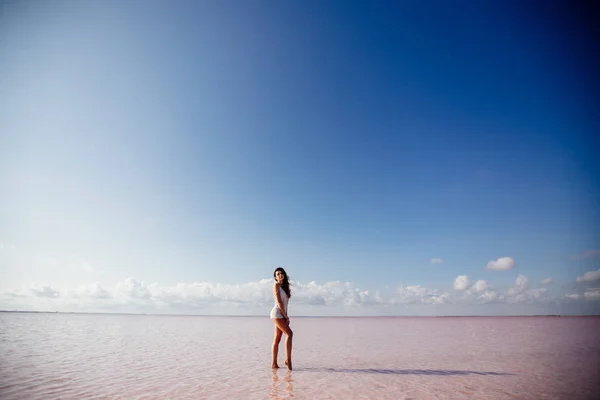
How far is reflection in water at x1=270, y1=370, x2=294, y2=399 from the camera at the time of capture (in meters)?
7.06

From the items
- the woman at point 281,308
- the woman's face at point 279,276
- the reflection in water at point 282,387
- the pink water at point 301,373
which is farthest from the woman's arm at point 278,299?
the pink water at point 301,373

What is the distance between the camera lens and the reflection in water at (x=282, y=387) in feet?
23.2

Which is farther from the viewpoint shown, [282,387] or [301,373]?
[301,373]

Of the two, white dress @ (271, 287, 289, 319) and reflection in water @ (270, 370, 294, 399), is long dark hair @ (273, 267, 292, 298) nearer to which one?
white dress @ (271, 287, 289, 319)

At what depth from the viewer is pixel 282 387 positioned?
7.73 m

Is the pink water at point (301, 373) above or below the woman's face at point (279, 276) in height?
below

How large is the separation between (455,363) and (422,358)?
1292mm

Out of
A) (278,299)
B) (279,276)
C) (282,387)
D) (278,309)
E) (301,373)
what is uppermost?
(279,276)

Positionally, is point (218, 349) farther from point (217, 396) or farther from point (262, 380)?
point (217, 396)

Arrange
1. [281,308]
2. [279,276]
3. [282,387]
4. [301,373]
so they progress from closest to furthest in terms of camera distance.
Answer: [282,387] → [301,373] → [281,308] → [279,276]

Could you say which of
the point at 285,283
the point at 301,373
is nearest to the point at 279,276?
the point at 285,283

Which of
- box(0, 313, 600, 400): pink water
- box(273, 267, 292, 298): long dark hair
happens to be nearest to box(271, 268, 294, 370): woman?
box(273, 267, 292, 298): long dark hair

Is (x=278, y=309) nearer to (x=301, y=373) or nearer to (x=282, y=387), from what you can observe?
(x=301, y=373)

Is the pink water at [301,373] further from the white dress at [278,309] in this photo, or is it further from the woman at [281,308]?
the white dress at [278,309]
